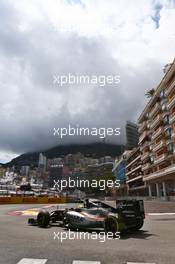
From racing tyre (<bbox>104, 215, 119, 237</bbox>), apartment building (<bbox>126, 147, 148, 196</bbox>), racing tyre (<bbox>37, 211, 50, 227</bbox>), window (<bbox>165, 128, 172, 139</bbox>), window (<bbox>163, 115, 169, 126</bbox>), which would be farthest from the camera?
apartment building (<bbox>126, 147, 148, 196</bbox>)

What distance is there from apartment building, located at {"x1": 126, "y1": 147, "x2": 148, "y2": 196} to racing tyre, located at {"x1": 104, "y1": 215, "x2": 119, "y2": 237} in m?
80.9

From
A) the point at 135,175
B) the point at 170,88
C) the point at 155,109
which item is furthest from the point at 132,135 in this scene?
the point at 170,88

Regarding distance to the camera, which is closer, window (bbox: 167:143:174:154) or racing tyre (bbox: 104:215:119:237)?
racing tyre (bbox: 104:215:119:237)

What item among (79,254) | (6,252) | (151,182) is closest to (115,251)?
(79,254)

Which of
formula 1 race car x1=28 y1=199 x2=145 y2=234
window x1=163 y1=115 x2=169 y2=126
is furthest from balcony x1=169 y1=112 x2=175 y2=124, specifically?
formula 1 race car x1=28 y1=199 x2=145 y2=234

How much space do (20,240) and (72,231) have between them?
10.3ft

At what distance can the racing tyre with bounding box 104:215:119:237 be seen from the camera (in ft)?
38.2

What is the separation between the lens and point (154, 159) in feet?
231

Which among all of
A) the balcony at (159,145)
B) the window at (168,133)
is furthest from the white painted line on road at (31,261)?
the balcony at (159,145)

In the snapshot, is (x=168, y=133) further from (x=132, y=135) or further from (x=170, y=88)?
(x=132, y=135)

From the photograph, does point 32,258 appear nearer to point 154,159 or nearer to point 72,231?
point 72,231

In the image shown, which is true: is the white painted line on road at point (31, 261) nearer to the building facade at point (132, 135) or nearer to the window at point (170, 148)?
the window at point (170, 148)

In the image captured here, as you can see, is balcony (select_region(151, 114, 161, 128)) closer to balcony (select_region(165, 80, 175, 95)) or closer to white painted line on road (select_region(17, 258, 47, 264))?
balcony (select_region(165, 80, 175, 95))

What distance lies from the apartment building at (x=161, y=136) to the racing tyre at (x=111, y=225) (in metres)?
45.2
